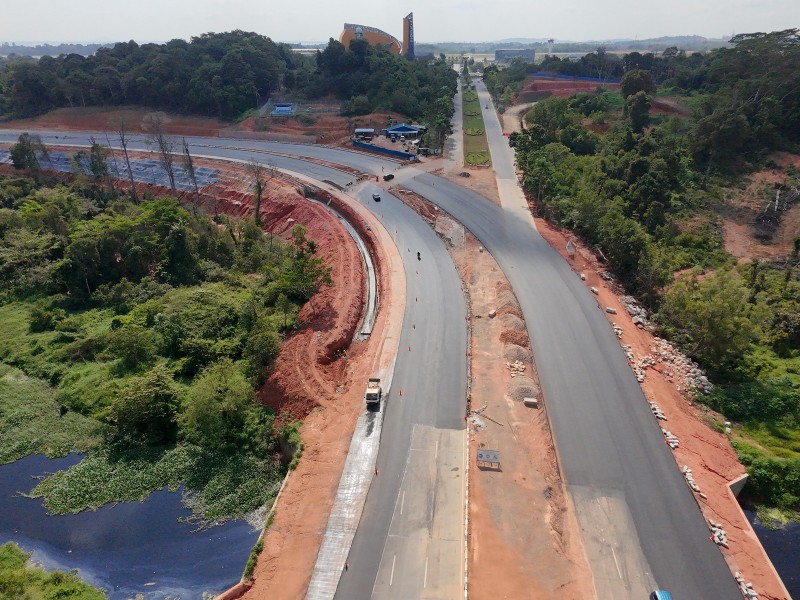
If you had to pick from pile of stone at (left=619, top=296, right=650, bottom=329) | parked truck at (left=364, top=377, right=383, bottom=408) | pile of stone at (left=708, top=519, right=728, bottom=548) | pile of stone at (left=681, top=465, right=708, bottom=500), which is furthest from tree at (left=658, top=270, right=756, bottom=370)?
parked truck at (left=364, top=377, right=383, bottom=408)

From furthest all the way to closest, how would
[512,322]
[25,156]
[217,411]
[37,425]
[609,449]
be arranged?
[25,156] < [512,322] < [37,425] < [217,411] < [609,449]

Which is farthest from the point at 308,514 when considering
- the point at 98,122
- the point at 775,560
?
the point at 98,122

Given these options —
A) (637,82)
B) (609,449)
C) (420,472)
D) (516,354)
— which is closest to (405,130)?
(637,82)

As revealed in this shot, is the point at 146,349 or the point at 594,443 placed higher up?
the point at 146,349

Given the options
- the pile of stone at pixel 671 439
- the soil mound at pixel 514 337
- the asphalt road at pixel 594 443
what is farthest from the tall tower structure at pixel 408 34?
the pile of stone at pixel 671 439

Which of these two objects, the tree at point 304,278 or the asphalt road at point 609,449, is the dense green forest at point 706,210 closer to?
the asphalt road at point 609,449

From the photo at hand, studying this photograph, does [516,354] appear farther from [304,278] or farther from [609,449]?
[304,278]
